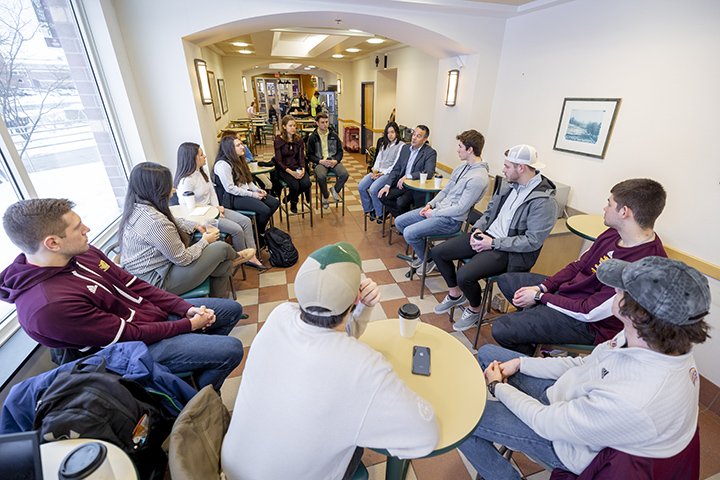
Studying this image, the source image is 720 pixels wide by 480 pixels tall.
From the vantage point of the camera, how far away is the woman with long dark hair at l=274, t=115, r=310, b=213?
12.4ft

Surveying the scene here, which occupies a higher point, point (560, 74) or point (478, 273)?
point (560, 74)

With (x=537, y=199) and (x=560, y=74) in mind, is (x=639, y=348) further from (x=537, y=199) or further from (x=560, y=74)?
(x=560, y=74)

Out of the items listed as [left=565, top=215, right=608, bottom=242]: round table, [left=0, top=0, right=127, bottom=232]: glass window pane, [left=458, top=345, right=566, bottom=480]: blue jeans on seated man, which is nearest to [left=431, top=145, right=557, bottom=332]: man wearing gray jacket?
[left=565, top=215, right=608, bottom=242]: round table

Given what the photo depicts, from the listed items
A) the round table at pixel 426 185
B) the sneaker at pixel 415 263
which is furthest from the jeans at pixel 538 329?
the round table at pixel 426 185

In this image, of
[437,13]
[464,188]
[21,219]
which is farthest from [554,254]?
[21,219]

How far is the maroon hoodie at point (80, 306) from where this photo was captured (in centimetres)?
107

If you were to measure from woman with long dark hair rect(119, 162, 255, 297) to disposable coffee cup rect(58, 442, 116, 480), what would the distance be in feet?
4.02

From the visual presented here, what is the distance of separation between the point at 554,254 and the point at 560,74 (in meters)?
1.75

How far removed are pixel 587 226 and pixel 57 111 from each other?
3.89 m

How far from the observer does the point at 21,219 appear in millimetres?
1077

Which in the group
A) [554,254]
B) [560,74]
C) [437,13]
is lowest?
[554,254]

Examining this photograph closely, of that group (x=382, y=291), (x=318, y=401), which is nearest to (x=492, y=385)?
(x=318, y=401)

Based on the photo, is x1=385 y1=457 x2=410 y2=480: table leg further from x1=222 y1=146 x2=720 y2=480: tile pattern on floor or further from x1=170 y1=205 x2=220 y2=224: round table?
x1=170 y1=205 x2=220 y2=224: round table

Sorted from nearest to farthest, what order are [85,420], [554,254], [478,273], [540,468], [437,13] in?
Answer: [85,420] < [540,468] < [478,273] < [554,254] < [437,13]
